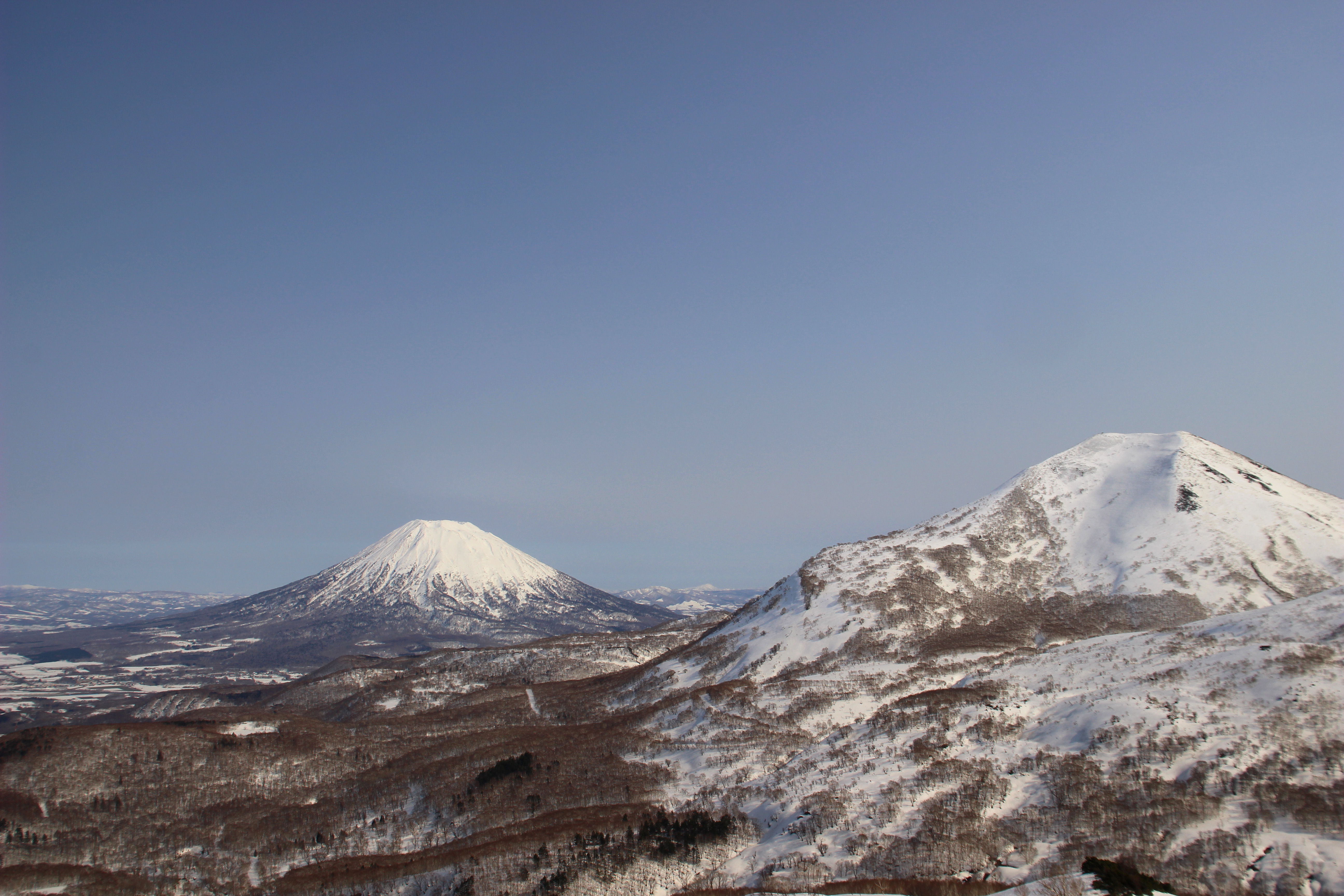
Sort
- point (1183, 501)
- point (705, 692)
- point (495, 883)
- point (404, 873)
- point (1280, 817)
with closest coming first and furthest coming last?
point (1280, 817)
point (495, 883)
point (404, 873)
point (705, 692)
point (1183, 501)

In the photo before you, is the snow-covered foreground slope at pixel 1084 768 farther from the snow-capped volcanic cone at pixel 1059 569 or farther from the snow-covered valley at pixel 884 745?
the snow-capped volcanic cone at pixel 1059 569

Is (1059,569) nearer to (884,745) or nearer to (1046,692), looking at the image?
(1046,692)

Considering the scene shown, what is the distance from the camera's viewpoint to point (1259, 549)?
89750 millimetres

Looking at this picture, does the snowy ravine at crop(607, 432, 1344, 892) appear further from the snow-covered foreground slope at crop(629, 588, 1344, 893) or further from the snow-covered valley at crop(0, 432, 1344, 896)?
the snow-covered valley at crop(0, 432, 1344, 896)

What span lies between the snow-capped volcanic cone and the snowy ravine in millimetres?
374

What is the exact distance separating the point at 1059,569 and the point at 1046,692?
168 feet

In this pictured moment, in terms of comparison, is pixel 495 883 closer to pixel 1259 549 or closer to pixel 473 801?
pixel 473 801

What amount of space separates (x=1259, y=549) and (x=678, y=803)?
83.5 m

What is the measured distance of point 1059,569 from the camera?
96.1 metres

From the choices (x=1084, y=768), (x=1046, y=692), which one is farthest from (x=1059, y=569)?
(x=1084, y=768)

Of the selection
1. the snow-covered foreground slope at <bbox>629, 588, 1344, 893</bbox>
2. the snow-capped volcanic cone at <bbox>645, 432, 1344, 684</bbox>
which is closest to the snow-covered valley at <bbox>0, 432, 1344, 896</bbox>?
the snow-covered foreground slope at <bbox>629, 588, 1344, 893</bbox>

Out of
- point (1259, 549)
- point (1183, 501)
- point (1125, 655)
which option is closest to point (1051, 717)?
point (1125, 655)

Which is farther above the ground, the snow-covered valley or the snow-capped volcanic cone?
the snow-capped volcanic cone

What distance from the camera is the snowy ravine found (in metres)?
32.4
